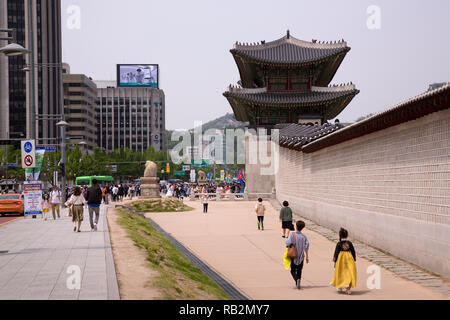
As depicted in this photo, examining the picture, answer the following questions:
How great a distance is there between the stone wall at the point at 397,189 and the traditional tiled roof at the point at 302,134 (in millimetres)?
1818

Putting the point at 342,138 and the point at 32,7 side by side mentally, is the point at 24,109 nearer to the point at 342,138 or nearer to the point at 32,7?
the point at 32,7

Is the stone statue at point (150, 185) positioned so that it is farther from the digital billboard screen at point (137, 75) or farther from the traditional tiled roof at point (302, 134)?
the digital billboard screen at point (137, 75)

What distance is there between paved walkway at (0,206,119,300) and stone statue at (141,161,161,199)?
88.9 feet

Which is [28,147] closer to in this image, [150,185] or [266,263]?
[266,263]

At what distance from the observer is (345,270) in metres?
11.2

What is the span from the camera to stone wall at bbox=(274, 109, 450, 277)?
13555 millimetres

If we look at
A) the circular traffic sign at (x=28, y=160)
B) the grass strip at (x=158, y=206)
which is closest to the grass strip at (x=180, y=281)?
the circular traffic sign at (x=28, y=160)

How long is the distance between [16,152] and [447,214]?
323 ft

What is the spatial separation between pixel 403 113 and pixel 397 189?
2659 millimetres

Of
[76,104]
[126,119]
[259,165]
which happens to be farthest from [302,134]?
[126,119]

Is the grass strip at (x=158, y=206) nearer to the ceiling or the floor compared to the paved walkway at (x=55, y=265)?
nearer to the floor

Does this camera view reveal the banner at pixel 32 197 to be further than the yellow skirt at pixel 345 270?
Yes

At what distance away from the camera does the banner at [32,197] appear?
27109 mm

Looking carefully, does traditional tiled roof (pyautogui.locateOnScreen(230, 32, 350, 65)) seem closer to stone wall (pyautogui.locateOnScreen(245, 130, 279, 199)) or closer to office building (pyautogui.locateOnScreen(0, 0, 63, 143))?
stone wall (pyautogui.locateOnScreen(245, 130, 279, 199))
